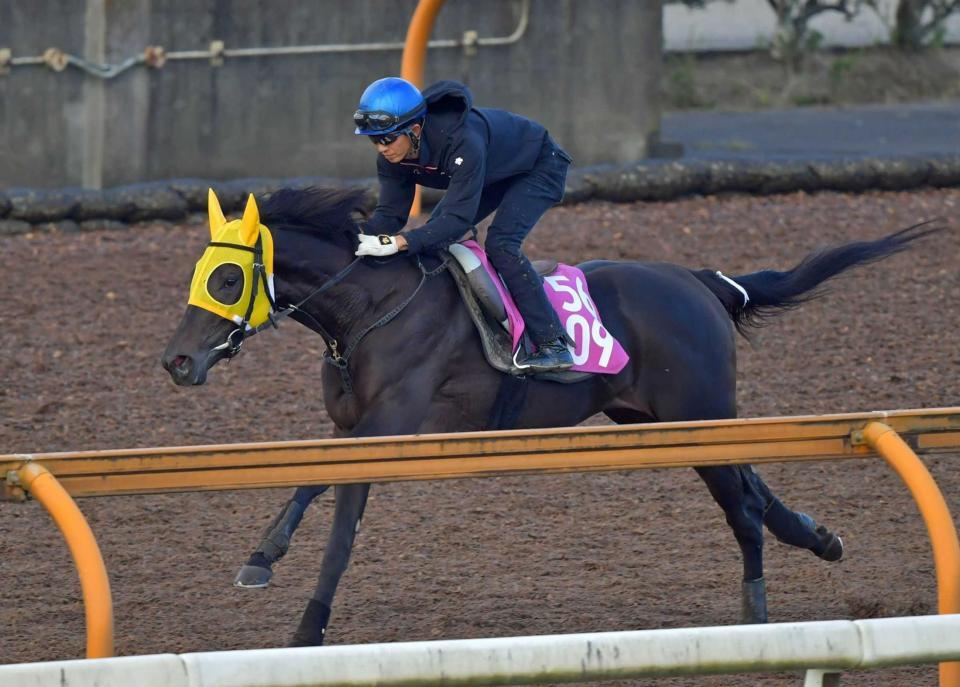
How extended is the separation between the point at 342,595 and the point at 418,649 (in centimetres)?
251

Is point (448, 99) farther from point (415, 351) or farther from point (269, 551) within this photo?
point (269, 551)

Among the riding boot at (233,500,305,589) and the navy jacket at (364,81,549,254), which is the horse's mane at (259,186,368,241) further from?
the riding boot at (233,500,305,589)

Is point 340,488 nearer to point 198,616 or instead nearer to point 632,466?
point 198,616

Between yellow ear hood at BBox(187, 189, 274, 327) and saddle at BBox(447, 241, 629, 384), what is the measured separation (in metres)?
0.69

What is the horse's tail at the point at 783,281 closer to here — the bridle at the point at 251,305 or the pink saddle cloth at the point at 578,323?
the pink saddle cloth at the point at 578,323

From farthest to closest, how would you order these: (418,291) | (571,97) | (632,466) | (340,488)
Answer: (571,97)
(418,291)
(340,488)
(632,466)

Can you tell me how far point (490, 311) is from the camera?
17.5ft

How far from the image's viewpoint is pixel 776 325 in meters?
9.11

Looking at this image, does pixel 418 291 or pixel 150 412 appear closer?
pixel 418 291

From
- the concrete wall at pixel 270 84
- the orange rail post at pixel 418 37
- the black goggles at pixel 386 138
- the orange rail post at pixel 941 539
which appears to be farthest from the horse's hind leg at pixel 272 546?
the concrete wall at pixel 270 84

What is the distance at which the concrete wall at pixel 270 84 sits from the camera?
11.3 m

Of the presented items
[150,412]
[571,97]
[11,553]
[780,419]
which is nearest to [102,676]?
[780,419]

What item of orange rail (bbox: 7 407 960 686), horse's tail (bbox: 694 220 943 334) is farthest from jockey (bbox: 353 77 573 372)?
orange rail (bbox: 7 407 960 686)

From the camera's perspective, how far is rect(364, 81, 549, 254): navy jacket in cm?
522
